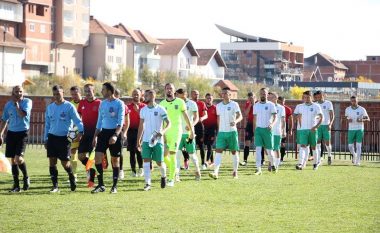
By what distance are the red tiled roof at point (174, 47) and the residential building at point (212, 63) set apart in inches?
176

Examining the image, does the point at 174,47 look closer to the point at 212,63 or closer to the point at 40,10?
the point at 212,63

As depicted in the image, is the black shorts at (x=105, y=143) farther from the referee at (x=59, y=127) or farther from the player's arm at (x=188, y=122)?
the player's arm at (x=188, y=122)

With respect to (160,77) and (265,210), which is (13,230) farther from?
(160,77)

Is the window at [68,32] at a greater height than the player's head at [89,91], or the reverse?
the window at [68,32]

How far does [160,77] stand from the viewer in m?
119

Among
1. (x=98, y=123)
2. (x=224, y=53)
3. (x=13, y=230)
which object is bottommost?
(x=13, y=230)

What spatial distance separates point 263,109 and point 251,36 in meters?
148

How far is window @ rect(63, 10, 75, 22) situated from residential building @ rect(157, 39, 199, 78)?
24.4 metres

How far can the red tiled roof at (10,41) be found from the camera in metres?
98.7

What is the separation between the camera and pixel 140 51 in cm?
13550

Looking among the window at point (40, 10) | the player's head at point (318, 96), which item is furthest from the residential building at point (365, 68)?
the player's head at point (318, 96)

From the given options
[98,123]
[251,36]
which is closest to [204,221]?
[98,123]

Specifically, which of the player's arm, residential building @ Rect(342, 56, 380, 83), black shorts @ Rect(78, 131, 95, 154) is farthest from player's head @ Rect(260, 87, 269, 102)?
residential building @ Rect(342, 56, 380, 83)

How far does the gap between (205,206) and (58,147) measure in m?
3.71
